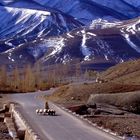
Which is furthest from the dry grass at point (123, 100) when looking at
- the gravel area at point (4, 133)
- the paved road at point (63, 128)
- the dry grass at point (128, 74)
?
the dry grass at point (128, 74)

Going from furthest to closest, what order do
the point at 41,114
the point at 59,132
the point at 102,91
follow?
the point at 102,91, the point at 41,114, the point at 59,132

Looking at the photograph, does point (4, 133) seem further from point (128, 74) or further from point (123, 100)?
point (128, 74)

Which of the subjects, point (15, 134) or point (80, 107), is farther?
point (80, 107)

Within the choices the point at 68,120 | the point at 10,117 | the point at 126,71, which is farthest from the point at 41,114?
the point at 126,71

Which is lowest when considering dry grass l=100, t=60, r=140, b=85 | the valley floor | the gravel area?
the gravel area

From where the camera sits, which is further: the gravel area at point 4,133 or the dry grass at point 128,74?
the dry grass at point 128,74

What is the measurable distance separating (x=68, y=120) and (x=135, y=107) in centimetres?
1479

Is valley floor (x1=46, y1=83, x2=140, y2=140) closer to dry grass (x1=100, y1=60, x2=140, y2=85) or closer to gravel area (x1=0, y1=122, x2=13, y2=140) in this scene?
gravel area (x1=0, y1=122, x2=13, y2=140)

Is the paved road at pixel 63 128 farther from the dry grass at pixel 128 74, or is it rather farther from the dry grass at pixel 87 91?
the dry grass at pixel 128 74

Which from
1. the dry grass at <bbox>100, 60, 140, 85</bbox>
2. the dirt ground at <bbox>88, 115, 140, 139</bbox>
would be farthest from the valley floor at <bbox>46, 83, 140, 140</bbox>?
the dry grass at <bbox>100, 60, 140, 85</bbox>

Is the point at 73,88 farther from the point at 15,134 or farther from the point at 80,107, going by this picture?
the point at 15,134

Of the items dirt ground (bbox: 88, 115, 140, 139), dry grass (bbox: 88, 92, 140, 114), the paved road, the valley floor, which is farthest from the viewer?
dry grass (bbox: 88, 92, 140, 114)

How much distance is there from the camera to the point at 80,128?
116 feet

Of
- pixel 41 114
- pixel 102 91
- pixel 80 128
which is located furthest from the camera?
pixel 102 91
